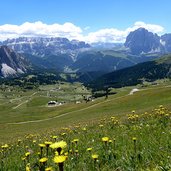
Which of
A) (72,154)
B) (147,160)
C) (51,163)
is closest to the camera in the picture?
(147,160)

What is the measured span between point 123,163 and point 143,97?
77817 millimetres

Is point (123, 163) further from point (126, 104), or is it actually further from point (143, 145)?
point (126, 104)

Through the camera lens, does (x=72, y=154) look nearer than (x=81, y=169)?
No

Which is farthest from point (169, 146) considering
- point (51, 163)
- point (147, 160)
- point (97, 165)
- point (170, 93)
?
point (170, 93)

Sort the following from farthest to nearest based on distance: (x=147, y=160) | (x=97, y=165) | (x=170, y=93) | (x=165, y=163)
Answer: (x=170, y=93) < (x=97, y=165) < (x=147, y=160) < (x=165, y=163)

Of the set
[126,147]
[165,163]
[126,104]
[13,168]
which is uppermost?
[165,163]

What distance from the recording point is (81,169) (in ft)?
24.9

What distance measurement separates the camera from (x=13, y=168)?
923 cm

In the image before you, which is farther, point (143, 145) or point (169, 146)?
point (143, 145)

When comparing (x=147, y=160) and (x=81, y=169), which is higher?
(x=147, y=160)

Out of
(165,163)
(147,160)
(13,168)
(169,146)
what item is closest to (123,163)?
(147,160)

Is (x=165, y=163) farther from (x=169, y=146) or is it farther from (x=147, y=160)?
(x=169, y=146)

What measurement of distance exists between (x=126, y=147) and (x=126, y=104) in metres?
73.4

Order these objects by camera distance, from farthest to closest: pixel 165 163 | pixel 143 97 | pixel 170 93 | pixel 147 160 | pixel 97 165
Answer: pixel 143 97 → pixel 170 93 → pixel 97 165 → pixel 147 160 → pixel 165 163
